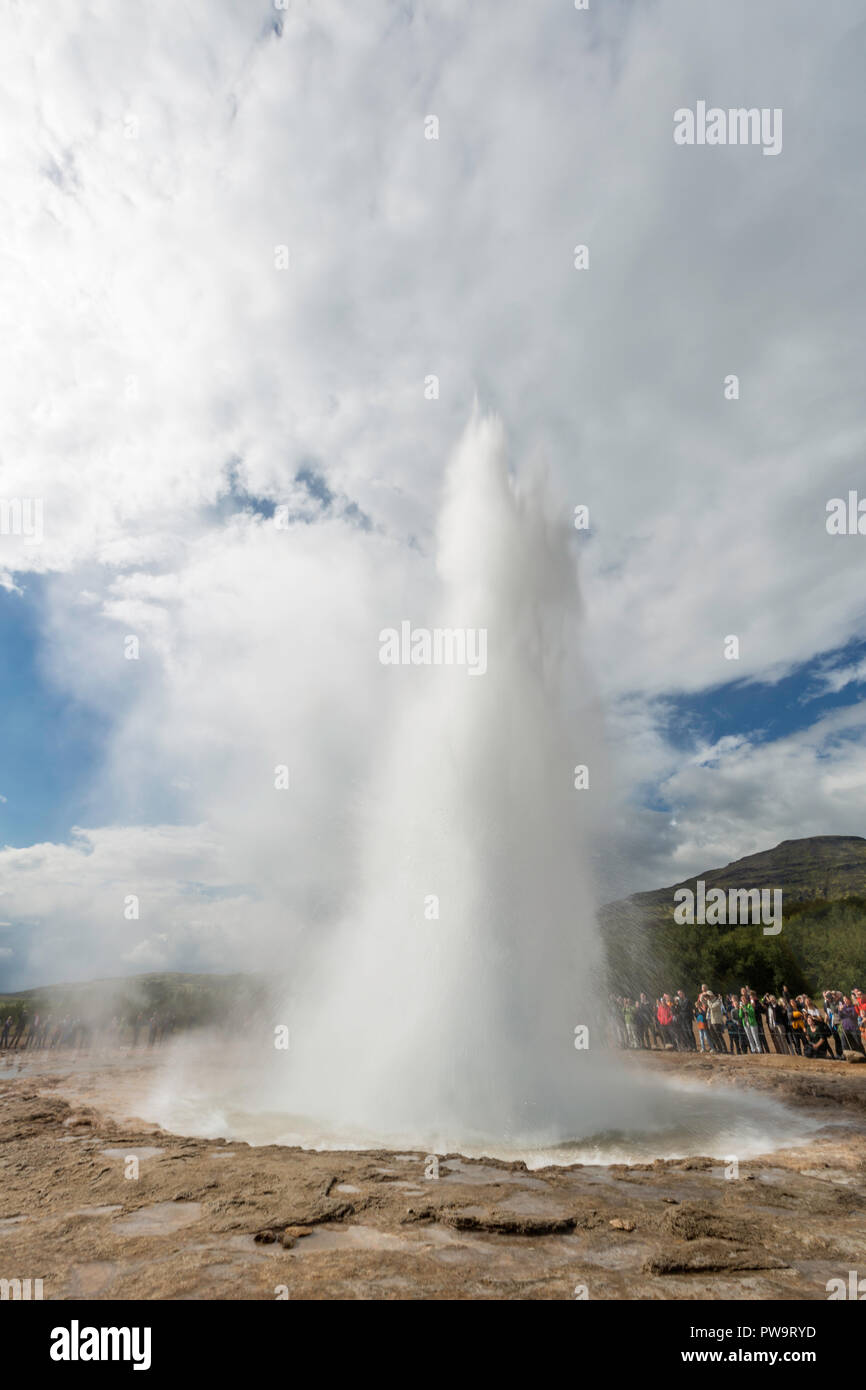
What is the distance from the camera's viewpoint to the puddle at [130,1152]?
9.96 metres

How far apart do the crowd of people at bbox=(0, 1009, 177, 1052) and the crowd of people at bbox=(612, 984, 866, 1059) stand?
30.9m

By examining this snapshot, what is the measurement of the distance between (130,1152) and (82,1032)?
129 feet

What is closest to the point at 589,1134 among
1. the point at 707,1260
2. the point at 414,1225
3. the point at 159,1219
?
the point at 414,1225

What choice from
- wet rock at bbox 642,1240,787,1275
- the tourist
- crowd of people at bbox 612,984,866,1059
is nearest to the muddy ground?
wet rock at bbox 642,1240,787,1275

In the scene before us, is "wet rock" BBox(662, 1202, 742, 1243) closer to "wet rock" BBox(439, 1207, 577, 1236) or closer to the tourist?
"wet rock" BBox(439, 1207, 577, 1236)

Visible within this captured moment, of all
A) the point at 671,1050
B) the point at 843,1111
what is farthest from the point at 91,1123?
the point at 671,1050

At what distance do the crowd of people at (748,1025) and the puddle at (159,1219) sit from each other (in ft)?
73.6

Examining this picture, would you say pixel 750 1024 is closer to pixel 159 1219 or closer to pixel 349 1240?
pixel 349 1240

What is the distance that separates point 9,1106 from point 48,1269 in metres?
13.8

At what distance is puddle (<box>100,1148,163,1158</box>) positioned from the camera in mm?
9961

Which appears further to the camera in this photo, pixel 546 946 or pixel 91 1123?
pixel 546 946
